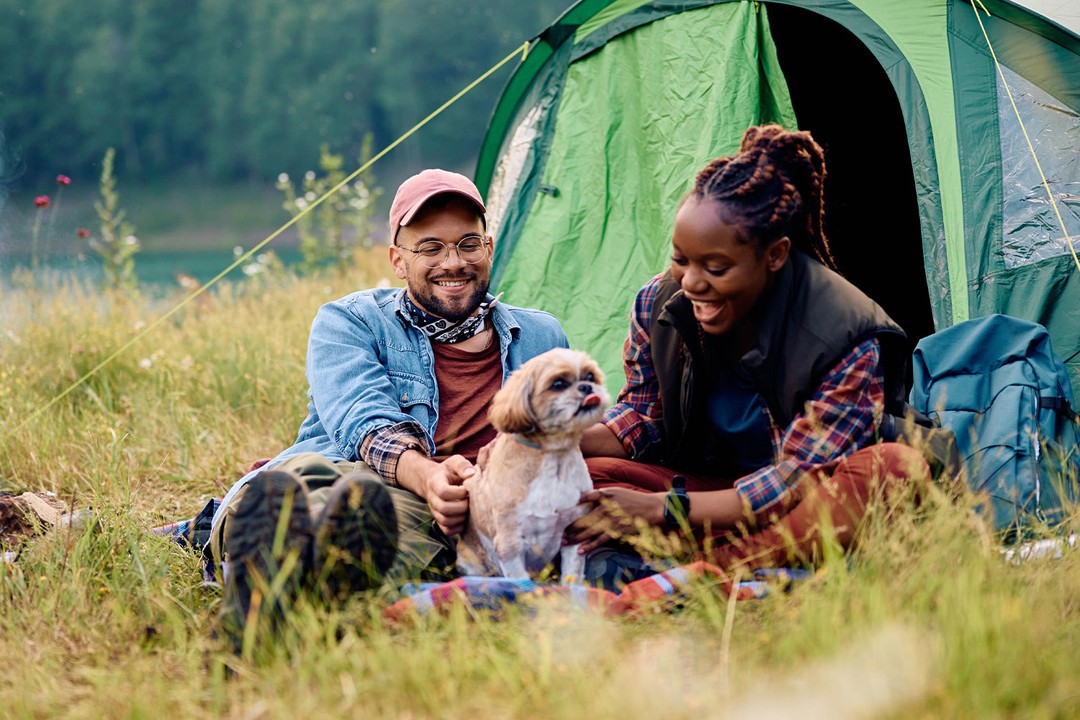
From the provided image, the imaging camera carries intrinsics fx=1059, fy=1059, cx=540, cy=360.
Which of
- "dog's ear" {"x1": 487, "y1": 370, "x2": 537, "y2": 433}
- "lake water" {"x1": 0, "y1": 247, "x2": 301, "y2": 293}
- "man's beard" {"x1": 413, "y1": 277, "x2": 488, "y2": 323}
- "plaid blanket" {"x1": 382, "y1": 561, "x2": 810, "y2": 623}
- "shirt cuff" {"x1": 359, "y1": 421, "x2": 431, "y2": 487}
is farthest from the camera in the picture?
"lake water" {"x1": 0, "y1": 247, "x2": 301, "y2": 293}

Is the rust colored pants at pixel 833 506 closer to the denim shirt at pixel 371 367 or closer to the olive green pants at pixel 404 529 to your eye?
the olive green pants at pixel 404 529

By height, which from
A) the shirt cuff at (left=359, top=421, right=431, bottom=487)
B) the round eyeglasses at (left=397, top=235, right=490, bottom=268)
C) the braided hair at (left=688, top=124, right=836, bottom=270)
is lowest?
the shirt cuff at (left=359, top=421, right=431, bottom=487)

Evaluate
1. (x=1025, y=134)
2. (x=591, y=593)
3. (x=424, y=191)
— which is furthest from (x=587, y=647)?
(x=1025, y=134)

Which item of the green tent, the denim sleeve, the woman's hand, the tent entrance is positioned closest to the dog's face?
the woman's hand

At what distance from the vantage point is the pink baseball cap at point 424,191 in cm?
317

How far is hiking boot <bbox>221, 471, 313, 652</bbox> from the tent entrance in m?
3.48

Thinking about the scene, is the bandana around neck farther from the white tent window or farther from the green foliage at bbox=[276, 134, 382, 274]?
the green foliage at bbox=[276, 134, 382, 274]

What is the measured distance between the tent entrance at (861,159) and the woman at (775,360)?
227 centimetres

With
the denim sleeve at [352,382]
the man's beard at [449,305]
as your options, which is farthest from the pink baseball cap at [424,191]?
the denim sleeve at [352,382]

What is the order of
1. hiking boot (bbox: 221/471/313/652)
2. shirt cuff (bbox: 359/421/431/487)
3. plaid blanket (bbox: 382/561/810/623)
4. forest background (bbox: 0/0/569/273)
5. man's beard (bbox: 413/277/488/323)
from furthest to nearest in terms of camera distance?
1. forest background (bbox: 0/0/569/273)
2. man's beard (bbox: 413/277/488/323)
3. shirt cuff (bbox: 359/421/431/487)
4. plaid blanket (bbox: 382/561/810/623)
5. hiking boot (bbox: 221/471/313/652)

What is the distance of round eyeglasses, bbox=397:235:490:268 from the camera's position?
10.5 ft

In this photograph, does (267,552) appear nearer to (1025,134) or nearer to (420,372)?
(420,372)

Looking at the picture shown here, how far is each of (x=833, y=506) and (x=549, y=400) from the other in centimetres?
77

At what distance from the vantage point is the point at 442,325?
3.32 meters
